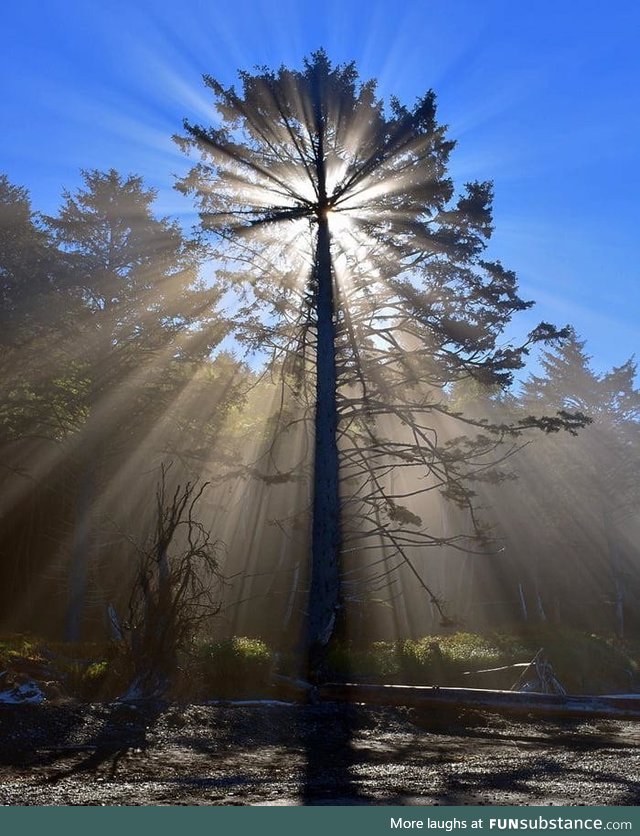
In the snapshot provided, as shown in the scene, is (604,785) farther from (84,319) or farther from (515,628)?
(515,628)

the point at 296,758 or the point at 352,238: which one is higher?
the point at 352,238

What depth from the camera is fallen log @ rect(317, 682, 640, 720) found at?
11.2 m

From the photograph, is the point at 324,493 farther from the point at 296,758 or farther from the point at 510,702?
the point at 296,758

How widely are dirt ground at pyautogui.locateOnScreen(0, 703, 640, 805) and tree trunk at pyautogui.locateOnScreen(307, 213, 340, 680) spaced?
11.3 ft

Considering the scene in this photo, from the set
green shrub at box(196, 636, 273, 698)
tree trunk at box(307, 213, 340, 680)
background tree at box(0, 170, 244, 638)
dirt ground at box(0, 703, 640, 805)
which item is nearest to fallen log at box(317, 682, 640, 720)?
dirt ground at box(0, 703, 640, 805)

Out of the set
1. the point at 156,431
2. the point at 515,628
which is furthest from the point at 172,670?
the point at 515,628

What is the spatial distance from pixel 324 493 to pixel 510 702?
17.3ft

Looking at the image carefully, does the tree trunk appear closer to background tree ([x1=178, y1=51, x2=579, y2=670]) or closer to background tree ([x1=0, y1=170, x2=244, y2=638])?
background tree ([x1=178, y1=51, x2=579, y2=670])

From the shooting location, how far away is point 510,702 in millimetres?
11258

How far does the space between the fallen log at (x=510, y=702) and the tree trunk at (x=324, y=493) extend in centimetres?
244

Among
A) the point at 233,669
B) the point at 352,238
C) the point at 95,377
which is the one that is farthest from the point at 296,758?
the point at 95,377

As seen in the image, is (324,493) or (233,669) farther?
(324,493)

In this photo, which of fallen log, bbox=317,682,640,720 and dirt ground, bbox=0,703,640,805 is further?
fallen log, bbox=317,682,640,720

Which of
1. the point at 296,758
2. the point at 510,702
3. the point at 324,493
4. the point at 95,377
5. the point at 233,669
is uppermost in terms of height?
the point at 95,377
